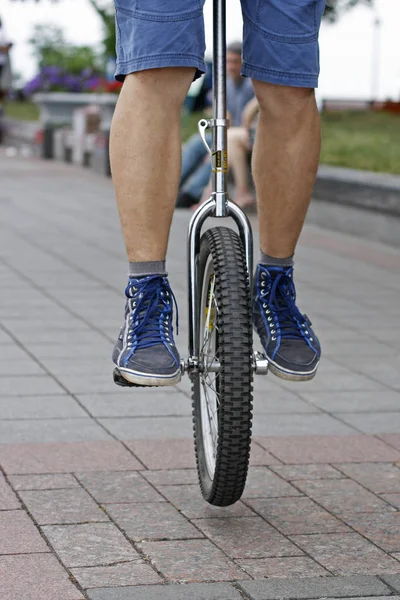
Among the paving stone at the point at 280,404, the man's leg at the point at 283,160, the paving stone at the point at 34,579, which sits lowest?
the paving stone at the point at 280,404

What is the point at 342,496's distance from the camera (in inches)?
138

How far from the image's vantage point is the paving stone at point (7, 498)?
3328mm

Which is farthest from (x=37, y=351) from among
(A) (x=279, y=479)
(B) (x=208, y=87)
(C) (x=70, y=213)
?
(B) (x=208, y=87)

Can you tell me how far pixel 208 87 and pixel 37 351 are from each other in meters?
8.62

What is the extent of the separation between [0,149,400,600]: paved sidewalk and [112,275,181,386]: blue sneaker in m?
0.38

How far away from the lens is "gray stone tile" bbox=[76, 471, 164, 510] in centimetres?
343

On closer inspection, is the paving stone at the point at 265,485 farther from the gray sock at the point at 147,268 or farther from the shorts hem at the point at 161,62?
the shorts hem at the point at 161,62

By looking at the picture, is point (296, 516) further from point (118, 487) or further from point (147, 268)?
point (147, 268)

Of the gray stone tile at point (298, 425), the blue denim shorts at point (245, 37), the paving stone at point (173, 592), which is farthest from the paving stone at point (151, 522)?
the blue denim shorts at point (245, 37)

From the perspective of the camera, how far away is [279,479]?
3.65m

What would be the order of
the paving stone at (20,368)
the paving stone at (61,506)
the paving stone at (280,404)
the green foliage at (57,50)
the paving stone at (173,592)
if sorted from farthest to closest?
1. the green foliage at (57,50)
2. the paving stone at (20,368)
3. the paving stone at (280,404)
4. the paving stone at (61,506)
5. the paving stone at (173,592)

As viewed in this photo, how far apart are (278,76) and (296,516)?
111cm

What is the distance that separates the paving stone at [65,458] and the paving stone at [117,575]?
791 millimetres

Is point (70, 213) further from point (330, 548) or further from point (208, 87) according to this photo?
point (330, 548)
